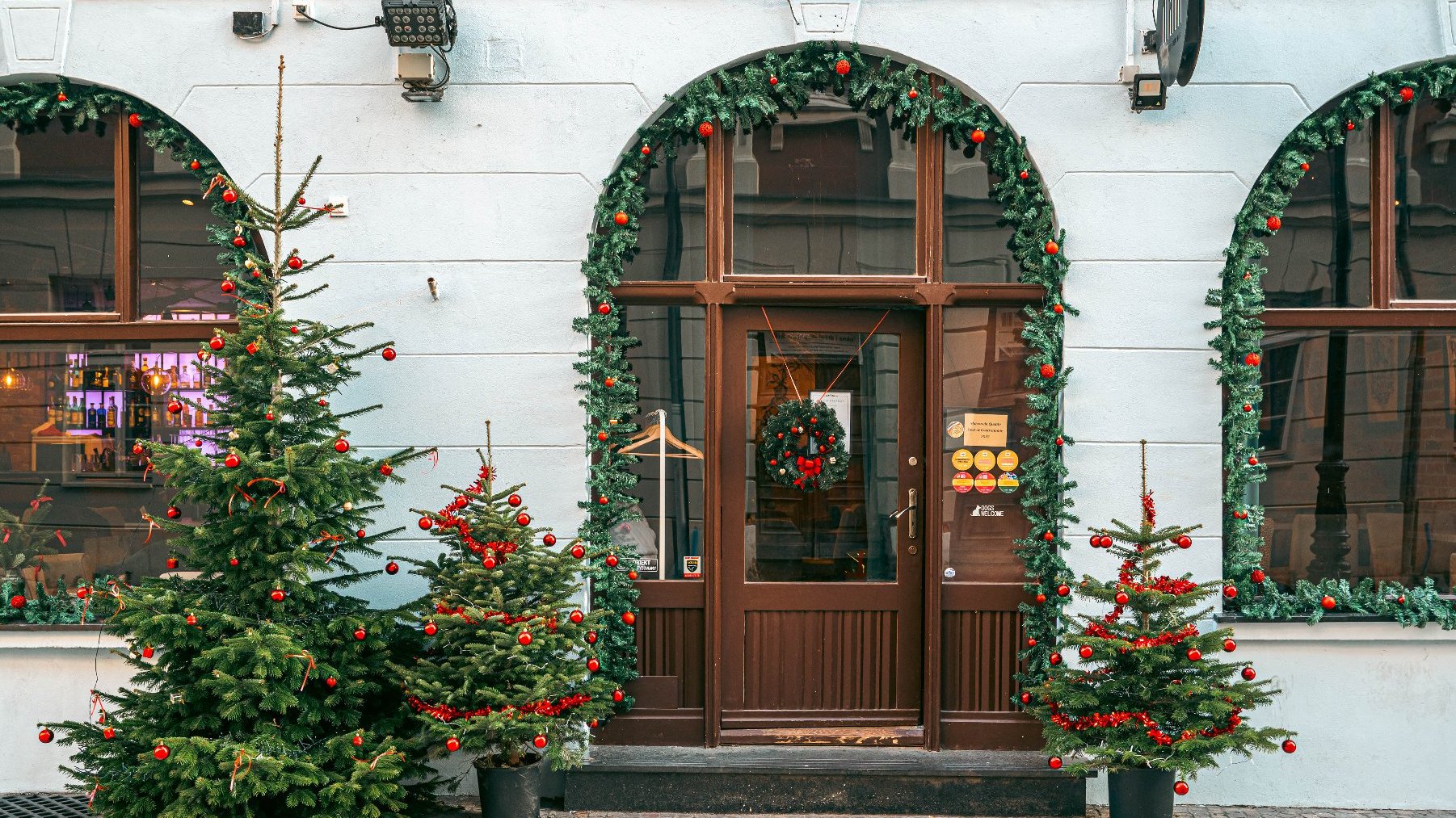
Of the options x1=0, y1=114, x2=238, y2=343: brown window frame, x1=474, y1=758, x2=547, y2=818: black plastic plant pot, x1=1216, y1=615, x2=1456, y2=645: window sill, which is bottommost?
x1=474, y1=758, x2=547, y2=818: black plastic plant pot

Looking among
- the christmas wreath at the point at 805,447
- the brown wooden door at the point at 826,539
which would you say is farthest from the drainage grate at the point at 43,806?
the christmas wreath at the point at 805,447

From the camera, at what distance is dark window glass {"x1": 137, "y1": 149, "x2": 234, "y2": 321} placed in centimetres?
592

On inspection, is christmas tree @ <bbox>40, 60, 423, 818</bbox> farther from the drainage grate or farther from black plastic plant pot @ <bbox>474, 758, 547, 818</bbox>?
the drainage grate

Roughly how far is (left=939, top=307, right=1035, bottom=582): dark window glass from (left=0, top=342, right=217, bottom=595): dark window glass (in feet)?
12.6

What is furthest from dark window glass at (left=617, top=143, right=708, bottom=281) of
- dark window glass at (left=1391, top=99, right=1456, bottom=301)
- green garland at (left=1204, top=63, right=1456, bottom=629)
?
dark window glass at (left=1391, top=99, right=1456, bottom=301)

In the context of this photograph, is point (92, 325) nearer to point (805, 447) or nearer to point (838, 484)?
point (805, 447)

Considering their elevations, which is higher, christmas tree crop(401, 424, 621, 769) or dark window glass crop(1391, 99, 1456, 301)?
dark window glass crop(1391, 99, 1456, 301)

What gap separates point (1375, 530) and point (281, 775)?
5167mm

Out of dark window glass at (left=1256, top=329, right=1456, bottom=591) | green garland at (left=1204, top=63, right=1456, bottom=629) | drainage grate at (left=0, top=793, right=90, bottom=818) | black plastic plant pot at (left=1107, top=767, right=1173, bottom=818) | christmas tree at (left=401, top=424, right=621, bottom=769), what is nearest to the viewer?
christmas tree at (left=401, top=424, right=621, bottom=769)

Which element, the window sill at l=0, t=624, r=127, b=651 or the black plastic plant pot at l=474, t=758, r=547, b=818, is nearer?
the black plastic plant pot at l=474, t=758, r=547, b=818

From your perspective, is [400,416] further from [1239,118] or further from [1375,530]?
[1375,530]

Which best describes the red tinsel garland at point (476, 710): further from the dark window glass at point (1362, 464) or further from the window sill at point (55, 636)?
the dark window glass at point (1362, 464)

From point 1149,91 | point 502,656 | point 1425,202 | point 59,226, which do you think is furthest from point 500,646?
point 1425,202

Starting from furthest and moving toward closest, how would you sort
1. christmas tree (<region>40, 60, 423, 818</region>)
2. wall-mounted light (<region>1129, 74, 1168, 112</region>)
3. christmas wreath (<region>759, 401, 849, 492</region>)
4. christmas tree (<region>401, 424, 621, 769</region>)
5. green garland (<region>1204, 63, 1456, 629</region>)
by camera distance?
christmas wreath (<region>759, 401, 849, 492</region>) < green garland (<region>1204, 63, 1456, 629</region>) < wall-mounted light (<region>1129, 74, 1168, 112</region>) < christmas tree (<region>401, 424, 621, 769</region>) < christmas tree (<region>40, 60, 423, 818</region>)
